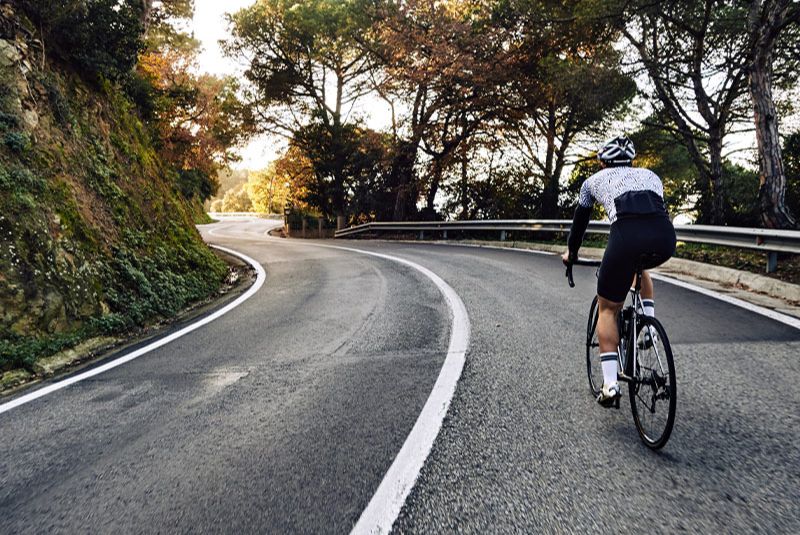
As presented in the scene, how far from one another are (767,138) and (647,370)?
31.6 feet

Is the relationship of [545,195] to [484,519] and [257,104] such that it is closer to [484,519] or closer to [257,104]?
[484,519]

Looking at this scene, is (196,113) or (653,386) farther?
(196,113)

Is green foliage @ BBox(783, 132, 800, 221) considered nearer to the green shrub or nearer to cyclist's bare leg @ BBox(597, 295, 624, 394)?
cyclist's bare leg @ BBox(597, 295, 624, 394)

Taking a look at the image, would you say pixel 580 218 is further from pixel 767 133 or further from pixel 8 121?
pixel 767 133

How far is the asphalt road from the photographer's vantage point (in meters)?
2.23

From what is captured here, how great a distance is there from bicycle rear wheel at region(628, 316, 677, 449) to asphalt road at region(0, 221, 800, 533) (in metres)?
0.13

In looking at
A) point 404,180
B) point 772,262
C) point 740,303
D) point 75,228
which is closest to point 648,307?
point 740,303

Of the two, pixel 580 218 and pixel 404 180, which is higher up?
pixel 404 180

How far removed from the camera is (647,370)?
2.88 metres

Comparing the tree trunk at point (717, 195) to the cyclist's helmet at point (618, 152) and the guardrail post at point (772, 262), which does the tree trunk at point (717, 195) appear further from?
the cyclist's helmet at point (618, 152)

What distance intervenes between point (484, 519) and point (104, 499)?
2.03m

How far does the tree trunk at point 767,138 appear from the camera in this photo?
9461mm

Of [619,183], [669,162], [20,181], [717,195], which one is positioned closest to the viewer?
[619,183]

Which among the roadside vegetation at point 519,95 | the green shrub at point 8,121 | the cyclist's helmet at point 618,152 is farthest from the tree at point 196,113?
the cyclist's helmet at point 618,152
